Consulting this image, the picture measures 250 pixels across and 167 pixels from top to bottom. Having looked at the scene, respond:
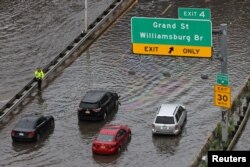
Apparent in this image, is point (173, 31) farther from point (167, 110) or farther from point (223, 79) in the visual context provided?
point (167, 110)

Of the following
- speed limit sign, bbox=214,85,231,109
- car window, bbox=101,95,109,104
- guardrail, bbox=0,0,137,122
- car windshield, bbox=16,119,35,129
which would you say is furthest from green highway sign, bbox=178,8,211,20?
guardrail, bbox=0,0,137,122

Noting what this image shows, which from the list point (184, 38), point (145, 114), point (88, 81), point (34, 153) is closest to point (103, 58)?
point (88, 81)

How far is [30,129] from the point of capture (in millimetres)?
38562

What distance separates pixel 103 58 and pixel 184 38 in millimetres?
22476

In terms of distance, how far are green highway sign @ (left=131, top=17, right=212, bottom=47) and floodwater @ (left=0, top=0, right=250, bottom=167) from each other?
734 cm

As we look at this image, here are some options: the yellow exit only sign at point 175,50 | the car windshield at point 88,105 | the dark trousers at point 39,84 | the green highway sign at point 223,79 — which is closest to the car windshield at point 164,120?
the car windshield at point 88,105

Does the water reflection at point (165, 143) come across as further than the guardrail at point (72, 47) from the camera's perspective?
No

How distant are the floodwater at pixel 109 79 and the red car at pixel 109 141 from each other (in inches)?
18.9

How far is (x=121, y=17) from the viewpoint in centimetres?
6400

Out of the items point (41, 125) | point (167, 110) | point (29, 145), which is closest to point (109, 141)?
point (167, 110)

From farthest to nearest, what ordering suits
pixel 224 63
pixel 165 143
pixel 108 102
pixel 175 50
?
1. pixel 108 102
2. pixel 165 143
3. pixel 175 50
4. pixel 224 63

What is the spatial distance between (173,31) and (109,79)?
1756cm

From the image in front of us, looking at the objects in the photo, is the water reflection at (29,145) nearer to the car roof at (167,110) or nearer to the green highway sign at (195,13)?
the car roof at (167,110)

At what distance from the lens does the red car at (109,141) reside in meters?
36.2
